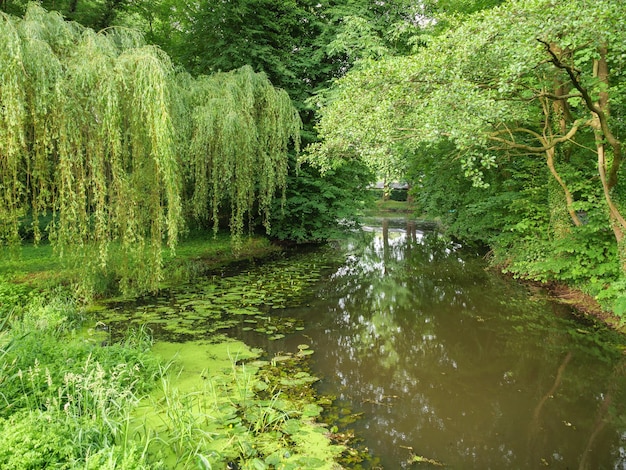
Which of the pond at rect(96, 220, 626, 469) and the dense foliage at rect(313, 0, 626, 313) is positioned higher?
the dense foliage at rect(313, 0, 626, 313)

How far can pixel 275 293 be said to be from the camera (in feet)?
24.0

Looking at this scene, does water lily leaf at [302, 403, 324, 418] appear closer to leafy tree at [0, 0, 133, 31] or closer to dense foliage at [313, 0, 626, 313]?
dense foliage at [313, 0, 626, 313]

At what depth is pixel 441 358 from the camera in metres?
4.78

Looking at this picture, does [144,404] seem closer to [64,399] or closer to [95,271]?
[64,399]

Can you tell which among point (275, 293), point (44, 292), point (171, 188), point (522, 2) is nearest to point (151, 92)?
point (171, 188)

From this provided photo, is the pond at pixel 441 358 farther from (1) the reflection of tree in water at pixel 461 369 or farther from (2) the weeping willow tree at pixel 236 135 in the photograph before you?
(2) the weeping willow tree at pixel 236 135

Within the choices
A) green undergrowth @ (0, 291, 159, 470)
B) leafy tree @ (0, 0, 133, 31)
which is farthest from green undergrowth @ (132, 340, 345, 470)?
leafy tree @ (0, 0, 133, 31)

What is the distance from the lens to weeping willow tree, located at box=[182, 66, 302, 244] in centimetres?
755

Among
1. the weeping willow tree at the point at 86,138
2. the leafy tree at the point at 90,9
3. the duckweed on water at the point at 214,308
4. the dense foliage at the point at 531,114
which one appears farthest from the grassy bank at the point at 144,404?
the leafy tree at the point at 90,9

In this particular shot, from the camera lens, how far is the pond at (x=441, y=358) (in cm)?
312

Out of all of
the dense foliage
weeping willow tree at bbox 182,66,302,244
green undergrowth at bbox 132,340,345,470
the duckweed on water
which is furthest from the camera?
weeping willow tree at bbox 182,66,302,244

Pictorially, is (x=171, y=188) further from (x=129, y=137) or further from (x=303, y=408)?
(x=303, y=408)

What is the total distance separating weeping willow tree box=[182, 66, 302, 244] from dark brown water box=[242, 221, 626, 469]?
9.67 feet

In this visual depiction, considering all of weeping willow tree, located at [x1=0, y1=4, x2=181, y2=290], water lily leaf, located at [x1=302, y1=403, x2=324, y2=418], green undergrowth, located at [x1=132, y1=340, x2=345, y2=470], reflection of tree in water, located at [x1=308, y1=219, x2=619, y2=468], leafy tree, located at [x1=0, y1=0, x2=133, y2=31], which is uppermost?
leafy tree, located at [x1=0, y1=0, x2=133, y2=31]
